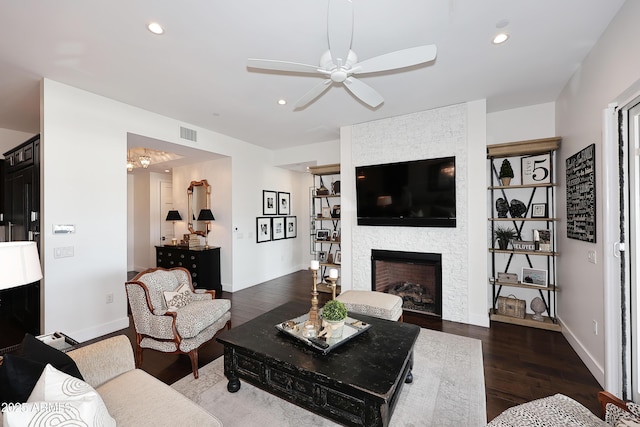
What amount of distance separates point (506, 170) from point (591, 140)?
1185 mm

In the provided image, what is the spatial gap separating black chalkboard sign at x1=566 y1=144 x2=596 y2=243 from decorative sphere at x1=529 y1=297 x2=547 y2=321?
1.00m

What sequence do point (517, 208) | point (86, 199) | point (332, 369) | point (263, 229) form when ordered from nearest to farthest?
point (332, 369)
point (86, 199)
point (517, 208)
point (263, 229)

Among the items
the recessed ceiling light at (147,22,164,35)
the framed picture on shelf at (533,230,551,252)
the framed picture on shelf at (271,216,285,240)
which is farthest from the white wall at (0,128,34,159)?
the framed picture on shelf at (533,230,551,252)

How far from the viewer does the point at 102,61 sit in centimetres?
261

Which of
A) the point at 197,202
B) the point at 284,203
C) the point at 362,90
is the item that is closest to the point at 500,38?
the point at 362,90

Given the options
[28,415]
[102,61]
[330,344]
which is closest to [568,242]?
[330,344]

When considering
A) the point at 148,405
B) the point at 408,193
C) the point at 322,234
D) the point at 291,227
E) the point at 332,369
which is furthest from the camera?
the point at 291,227

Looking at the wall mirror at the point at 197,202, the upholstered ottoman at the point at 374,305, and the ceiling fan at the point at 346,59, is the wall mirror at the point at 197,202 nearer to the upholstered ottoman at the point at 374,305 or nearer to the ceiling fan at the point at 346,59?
the upholstered ottoman at the point at 374,305

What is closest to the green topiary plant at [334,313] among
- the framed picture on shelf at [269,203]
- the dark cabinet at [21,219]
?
the dark cabinet at [21,219]

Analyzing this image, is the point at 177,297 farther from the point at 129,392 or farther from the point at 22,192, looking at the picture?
the point at 22,192

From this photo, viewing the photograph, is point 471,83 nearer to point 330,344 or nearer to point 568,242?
point 568,242

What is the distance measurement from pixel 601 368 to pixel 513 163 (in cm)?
260

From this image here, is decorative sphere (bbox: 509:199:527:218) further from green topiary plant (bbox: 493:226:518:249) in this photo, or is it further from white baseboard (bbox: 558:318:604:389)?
white baseboard (bbox: 558:318:604:389)

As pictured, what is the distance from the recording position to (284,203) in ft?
21.8
